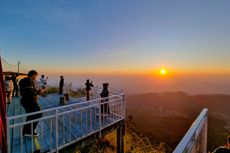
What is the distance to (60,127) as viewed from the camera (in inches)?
287

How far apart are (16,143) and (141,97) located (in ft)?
273

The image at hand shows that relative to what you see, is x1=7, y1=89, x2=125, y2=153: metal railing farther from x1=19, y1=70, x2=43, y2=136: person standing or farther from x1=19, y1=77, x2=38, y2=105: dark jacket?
x1=19, y1=77, x2=38, y2=105: dark jacket

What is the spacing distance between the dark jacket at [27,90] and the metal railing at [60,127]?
0.53 meters

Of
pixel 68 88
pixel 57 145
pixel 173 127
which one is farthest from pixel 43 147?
pixel 173 127

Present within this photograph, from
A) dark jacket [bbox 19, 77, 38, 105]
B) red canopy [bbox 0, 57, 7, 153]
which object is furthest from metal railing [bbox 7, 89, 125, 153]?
red canopy [bbox 0, 57, 7, 153]

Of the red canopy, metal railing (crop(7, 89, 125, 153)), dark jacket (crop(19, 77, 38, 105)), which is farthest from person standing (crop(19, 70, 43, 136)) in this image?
the red canopy

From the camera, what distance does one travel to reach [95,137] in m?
7.05

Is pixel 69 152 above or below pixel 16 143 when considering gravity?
below

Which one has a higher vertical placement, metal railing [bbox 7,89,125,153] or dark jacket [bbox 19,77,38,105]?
dark jacket [bbox 19,77,38,105]

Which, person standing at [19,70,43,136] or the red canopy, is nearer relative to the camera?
the red canopy

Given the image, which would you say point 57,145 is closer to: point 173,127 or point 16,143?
point 16,143

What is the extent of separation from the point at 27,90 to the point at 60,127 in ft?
9.00

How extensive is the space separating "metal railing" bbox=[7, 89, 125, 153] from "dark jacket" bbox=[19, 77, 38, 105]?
525mm

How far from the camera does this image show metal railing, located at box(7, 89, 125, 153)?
16.7ft
